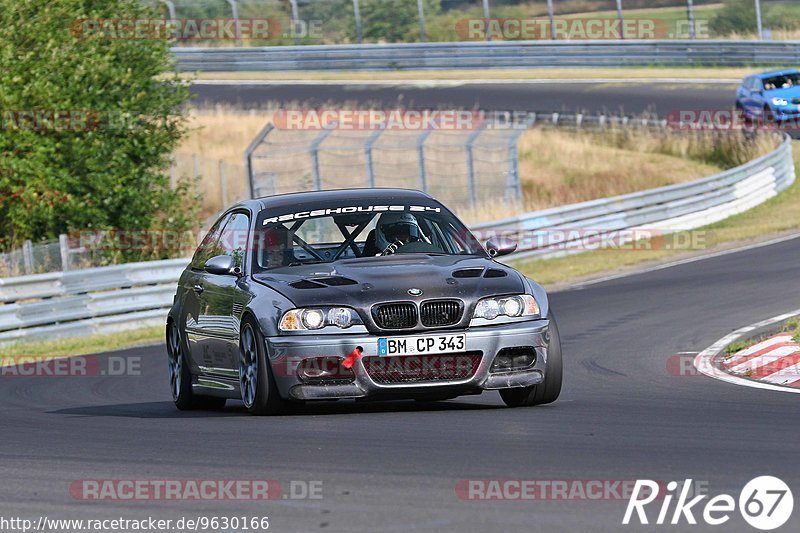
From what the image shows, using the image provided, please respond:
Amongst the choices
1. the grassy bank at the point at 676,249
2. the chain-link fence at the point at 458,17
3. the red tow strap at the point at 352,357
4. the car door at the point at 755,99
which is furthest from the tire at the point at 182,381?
the chain-link fence at the point at 458,17

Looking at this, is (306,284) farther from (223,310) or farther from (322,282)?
(223,310)

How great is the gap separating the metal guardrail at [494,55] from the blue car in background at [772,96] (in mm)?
8065

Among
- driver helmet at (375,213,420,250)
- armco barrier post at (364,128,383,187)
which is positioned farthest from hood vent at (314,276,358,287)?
armco barrier post at (364,128,383,187)

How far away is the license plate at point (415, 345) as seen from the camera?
348 inches

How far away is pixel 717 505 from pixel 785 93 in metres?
32.7

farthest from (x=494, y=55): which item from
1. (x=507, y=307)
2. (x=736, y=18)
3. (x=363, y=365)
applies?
(x=363, y=365)

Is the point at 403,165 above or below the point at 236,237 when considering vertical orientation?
below

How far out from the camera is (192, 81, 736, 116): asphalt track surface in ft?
137

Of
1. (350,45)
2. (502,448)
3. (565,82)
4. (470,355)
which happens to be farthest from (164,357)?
(350,45)

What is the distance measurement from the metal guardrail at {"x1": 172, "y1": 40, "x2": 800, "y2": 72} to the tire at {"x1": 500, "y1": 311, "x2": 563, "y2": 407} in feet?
123

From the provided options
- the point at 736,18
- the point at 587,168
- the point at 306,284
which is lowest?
the point at 587,168

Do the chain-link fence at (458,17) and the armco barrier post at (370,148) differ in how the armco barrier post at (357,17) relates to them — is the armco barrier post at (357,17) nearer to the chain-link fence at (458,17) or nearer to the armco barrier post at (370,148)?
the chain-link fence at (458,17)

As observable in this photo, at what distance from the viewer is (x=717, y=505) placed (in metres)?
5.76

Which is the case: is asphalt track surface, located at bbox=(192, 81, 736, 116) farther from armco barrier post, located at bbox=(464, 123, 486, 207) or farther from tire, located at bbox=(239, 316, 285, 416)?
tire, located at bbox=(239, 316, 285, 416)
